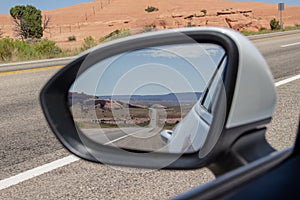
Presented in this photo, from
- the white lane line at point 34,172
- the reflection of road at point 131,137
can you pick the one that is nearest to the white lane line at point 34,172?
the white lane line at point 34,172

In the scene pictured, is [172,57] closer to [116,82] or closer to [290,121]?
[116,82]

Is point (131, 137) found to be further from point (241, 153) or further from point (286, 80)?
point (286, 80)

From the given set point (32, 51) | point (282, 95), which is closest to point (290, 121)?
point (282, 95)

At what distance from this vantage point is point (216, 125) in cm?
130

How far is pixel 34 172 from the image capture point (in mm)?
3713

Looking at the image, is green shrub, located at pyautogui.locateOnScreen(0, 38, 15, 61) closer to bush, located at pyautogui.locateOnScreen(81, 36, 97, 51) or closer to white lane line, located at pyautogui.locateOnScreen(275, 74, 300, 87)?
bush, located at pyautogui.locateOnScreen(81, 36, 97, 51)

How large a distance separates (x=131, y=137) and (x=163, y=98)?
0.20 meters

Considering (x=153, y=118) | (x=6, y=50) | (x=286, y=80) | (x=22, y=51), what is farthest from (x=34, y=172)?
(x=22, y=51)

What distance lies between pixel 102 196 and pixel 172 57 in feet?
6.10

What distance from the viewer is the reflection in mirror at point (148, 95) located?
4.88ft

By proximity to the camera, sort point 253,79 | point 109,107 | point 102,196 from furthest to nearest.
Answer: point 102,196
point 109,107
point 253,79

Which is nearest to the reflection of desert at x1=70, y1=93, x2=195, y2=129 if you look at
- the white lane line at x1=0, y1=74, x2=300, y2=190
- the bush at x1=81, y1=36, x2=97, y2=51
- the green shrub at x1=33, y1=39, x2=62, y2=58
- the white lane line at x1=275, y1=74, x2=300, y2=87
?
the white lane line at x1=0, y1=74, x2=300, y2=190

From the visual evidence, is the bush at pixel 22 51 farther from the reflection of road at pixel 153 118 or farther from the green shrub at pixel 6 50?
the reflection of road at pixel 153 118

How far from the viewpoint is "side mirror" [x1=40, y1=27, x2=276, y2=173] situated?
123 centimetres
